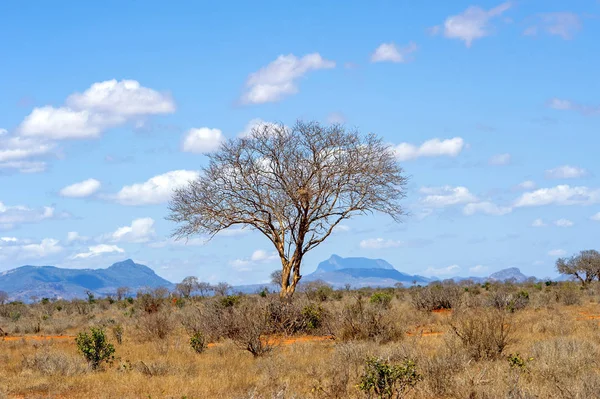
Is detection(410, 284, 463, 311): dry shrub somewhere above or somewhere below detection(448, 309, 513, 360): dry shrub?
above

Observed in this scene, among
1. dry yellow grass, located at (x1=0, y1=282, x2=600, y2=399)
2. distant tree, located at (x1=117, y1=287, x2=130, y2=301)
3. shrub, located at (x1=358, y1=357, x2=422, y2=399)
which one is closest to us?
shrub, located at (x1=358, y1=357, x2=422, y2=399)

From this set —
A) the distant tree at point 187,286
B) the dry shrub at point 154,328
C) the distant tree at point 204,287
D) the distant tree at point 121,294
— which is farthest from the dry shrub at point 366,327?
the distant tree at point 204,287

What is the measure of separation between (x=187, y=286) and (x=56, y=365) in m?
67.3

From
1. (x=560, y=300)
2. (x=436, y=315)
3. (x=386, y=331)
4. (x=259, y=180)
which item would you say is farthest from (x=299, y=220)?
(x=560, y=300)

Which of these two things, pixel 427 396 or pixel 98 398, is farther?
pixel 98 398

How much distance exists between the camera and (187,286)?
81.7 meters

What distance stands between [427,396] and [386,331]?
24.3 ft

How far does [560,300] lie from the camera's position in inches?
1347

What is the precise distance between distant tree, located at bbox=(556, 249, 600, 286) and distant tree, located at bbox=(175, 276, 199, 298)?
142 feet

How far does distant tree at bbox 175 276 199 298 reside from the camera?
267 feet

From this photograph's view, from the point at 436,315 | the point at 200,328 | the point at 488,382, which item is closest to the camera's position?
the point at 488,382

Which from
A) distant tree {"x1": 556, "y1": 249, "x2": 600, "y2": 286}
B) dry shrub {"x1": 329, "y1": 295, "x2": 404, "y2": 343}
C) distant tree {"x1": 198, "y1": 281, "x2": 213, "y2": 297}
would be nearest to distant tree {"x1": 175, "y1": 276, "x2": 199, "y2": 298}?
distant tree {"x1": 198, "y1": 281, "x2": 213, "y2": 297}

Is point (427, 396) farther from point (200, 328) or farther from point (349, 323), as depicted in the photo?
point (200, 328)

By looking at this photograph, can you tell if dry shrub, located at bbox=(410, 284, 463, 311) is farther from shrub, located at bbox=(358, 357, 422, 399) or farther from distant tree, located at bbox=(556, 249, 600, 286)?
distant tree, located at bbox=(556, 249, 600, 286)
